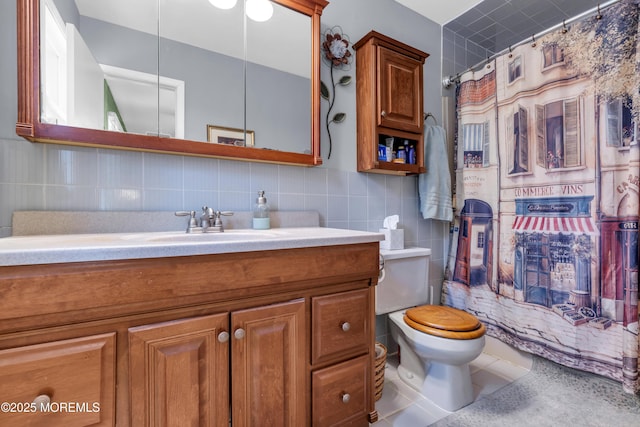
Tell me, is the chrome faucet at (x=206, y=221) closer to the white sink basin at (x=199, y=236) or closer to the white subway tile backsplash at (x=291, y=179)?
the white sink basin at (x=199, y=236)

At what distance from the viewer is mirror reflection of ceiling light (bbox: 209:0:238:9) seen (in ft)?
4.10

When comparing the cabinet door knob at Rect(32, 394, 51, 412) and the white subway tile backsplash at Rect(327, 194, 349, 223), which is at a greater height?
the white subway tile backsplash at Rect(327, 194, 349, 223)

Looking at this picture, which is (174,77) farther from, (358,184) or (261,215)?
(358,184)

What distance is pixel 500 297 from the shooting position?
1.69 metres

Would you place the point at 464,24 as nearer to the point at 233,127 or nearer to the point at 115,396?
the point at 233,127

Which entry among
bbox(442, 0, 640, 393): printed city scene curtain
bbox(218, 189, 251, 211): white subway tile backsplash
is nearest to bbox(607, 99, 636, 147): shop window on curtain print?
bbox(442, 0, 640, 393): printed city scene curtain

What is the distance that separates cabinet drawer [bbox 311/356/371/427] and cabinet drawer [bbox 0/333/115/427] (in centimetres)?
59

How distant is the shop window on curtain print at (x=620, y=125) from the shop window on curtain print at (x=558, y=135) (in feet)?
0.37

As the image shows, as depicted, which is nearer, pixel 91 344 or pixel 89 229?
pixel 91 344

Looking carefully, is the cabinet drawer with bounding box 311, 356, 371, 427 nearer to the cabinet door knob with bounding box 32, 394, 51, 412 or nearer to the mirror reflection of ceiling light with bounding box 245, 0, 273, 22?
the cabinet door knob with bounding box 32, 394, 51, 412

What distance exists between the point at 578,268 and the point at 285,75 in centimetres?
173

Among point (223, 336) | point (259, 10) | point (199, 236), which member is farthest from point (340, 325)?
point (259, 10)

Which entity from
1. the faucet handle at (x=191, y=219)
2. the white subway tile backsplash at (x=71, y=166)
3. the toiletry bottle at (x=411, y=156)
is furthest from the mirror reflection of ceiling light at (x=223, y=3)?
the toiletry bottle at (x=411, y=156)

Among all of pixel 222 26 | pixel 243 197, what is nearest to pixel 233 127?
pixel 243 197
